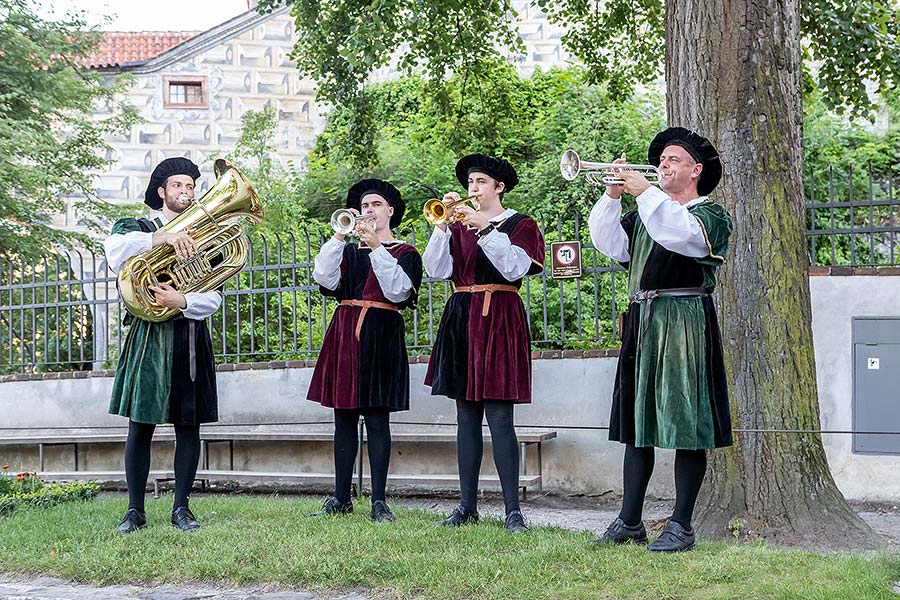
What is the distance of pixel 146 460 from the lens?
6141 mm

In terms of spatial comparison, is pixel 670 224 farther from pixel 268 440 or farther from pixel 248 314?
pixel 248 314

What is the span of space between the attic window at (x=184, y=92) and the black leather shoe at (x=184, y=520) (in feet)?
46.3

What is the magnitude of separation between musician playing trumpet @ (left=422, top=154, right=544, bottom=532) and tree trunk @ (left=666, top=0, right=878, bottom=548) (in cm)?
122

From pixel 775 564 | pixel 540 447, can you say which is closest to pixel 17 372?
pixel 540 447

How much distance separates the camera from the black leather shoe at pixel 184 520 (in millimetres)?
6058

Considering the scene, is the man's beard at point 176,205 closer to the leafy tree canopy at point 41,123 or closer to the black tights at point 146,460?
the black tights at point 146,460

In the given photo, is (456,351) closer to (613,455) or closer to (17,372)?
(613,455)

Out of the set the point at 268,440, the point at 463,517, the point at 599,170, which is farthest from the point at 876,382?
the point at 268,440

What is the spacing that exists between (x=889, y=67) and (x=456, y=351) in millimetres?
5556

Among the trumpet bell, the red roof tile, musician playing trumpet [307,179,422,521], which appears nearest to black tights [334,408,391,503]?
musician playing trumpet [307,179,422,521]

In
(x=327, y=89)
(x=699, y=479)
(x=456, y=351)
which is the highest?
(x=327, y=89)

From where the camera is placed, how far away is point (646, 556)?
192 inches

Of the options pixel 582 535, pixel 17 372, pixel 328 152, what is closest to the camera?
pixel 582 535

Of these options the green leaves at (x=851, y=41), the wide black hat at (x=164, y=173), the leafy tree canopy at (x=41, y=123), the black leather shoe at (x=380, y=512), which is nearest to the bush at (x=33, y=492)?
the wide black hat at (x=164, y=173)
